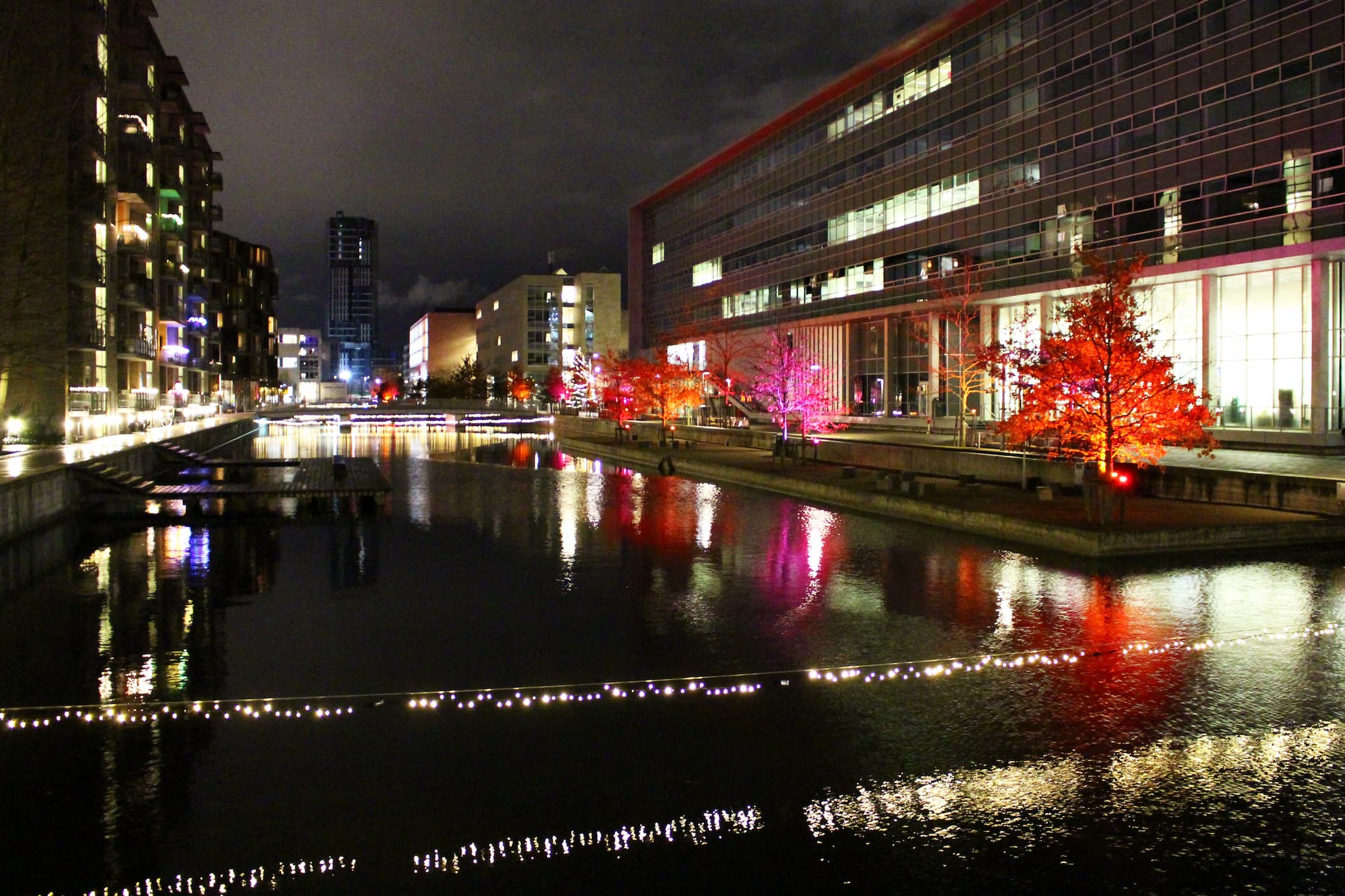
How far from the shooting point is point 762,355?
255 ft

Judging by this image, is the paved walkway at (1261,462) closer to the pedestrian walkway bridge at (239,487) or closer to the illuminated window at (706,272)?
the pedestrian walkway bridge at (239,487)

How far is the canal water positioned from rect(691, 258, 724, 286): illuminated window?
2972 inches

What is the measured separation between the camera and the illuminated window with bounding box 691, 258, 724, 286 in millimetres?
90188

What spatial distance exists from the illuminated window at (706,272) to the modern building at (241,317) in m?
45.4

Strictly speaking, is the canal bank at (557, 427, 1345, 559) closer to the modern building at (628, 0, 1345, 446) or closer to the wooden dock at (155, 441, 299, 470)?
the wooden dock at (155, 441, 299, 470)

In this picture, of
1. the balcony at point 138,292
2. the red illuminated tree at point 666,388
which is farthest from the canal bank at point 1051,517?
the balcony at point 138,292

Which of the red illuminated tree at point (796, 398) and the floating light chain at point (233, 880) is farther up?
the red illuminated tree at point (796, 398)

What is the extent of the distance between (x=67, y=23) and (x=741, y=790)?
51363 mm

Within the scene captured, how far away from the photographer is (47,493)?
2108 cm

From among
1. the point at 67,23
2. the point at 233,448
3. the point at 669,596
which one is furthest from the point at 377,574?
the point at 67,23

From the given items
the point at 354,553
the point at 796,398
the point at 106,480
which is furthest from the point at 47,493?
the point at 796,398

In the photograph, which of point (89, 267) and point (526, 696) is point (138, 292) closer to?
point (89, 267)

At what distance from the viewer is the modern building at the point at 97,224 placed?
3111cm

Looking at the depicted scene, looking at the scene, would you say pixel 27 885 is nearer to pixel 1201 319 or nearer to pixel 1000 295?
pixel 1201 319
